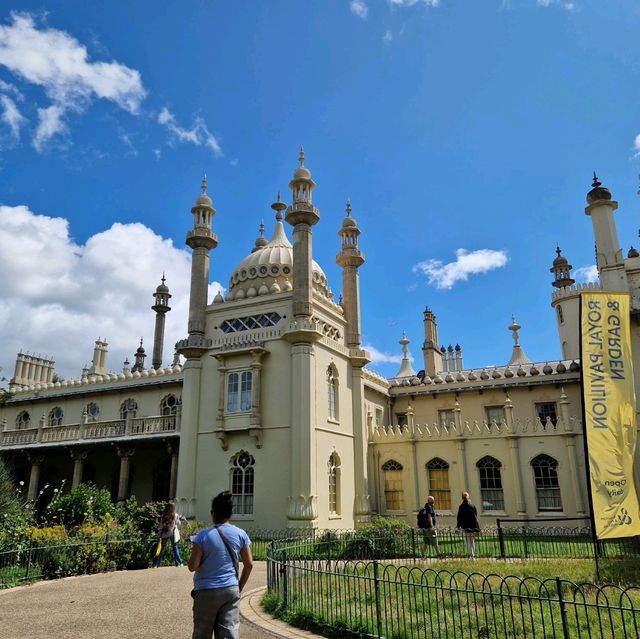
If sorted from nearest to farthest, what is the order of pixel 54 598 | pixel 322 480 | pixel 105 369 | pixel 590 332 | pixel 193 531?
pixel 54 598 < pixel 590 332 < pixel 193 531 < pixel 322 480 < pixel 105 369

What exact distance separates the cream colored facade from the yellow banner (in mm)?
10634

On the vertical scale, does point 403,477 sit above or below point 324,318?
below

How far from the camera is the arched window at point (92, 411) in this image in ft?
95.3

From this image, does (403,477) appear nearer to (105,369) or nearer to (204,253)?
(204,253)

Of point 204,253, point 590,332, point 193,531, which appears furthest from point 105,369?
point 590,332

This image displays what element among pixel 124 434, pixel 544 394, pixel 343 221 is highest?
pixel 343 221

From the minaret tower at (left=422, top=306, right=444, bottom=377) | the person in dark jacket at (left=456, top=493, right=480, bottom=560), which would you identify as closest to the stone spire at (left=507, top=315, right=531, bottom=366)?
the minaret tower at (left=422, top=306, right=444, bottom=377)

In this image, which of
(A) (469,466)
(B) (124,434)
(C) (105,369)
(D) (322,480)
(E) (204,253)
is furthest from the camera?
(C) (105,369)

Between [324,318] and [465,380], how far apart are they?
8.48 meters

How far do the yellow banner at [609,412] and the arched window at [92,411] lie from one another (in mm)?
25472

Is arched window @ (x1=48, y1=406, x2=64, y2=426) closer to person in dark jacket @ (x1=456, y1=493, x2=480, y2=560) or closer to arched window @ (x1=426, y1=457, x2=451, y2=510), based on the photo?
arched window @ (x1=426, y1=457, x2=451, y2=510)

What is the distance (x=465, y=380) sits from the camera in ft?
86.5

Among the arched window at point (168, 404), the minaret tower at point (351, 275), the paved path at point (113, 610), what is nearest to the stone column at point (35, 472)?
the arched window at point (168, 404)

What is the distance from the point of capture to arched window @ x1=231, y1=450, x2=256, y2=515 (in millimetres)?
20000
